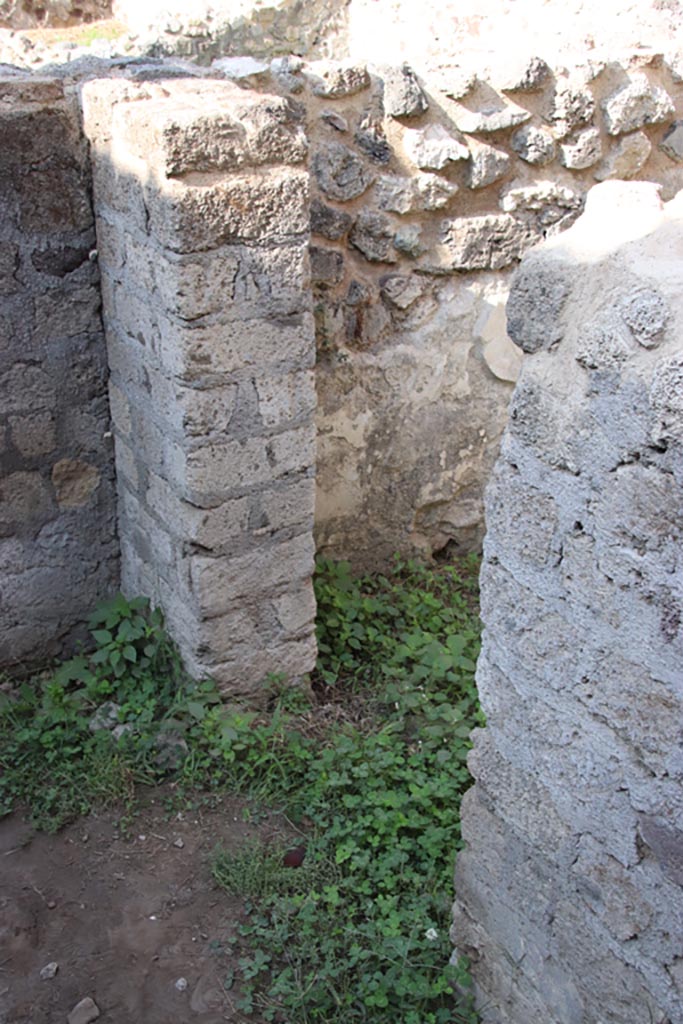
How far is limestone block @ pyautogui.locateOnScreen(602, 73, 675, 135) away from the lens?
13.6 ft

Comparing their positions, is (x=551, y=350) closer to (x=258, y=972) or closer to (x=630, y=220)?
(x=630, y=220)

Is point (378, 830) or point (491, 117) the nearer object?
point (378, 830)

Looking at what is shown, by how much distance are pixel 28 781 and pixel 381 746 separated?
1.19m

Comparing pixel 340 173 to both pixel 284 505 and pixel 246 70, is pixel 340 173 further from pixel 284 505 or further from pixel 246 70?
pixel 284 505

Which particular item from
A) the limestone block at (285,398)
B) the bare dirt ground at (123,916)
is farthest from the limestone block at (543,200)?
the bare dirt ground at (123,916)

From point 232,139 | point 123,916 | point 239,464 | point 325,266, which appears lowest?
point 123,916

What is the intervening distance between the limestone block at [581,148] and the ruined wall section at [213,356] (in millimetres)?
1311

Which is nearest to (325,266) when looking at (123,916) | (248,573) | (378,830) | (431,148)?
(431,148)

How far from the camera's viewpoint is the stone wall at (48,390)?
11.3 ft

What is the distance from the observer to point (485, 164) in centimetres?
407

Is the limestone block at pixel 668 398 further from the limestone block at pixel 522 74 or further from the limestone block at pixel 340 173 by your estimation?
the limestone block at pixel 522 74

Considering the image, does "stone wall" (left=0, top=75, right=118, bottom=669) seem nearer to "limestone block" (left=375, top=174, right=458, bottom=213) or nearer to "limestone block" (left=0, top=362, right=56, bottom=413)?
"limestone block" (left=0, top=362, right=56, bottom=413)

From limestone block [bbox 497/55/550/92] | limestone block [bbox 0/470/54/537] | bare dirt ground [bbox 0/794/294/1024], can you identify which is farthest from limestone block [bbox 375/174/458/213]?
bare dirt ground [bbox 0/794/294/1024]

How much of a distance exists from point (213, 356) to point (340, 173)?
1094 millimetres
